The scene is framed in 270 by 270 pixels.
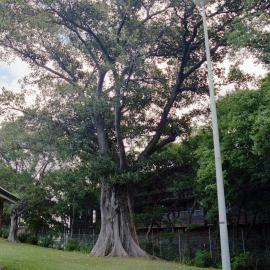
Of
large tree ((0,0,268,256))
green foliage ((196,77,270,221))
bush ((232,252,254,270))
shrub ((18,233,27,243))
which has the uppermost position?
large tree ((0,0,268,256))

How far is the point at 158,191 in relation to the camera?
3706cm

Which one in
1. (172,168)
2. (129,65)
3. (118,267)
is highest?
(129,65)

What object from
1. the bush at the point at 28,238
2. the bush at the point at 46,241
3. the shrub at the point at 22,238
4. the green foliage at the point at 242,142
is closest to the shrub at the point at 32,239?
the bush at the point at 28,238

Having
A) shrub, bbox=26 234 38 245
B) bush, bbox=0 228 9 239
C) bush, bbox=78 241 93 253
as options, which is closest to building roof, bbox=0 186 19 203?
bush, bbox=78 241 93 253

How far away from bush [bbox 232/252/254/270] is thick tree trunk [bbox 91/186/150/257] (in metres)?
5.39

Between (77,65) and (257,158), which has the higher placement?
(77,65)

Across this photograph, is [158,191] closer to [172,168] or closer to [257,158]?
[172,168]

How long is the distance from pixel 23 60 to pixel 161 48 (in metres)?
8.99

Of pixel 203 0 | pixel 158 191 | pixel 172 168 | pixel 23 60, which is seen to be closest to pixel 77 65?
pixel 23 60

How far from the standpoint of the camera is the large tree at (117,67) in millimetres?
22031

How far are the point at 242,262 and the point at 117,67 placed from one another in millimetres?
12472

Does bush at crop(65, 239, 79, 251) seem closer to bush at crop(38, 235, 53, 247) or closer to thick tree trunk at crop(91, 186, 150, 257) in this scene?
bush at crop(38, 235, 53, 247)

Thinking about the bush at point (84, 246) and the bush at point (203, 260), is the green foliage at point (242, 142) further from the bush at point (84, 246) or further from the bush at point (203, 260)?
the bush at point (84, 246)

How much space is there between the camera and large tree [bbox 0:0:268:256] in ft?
72.3
